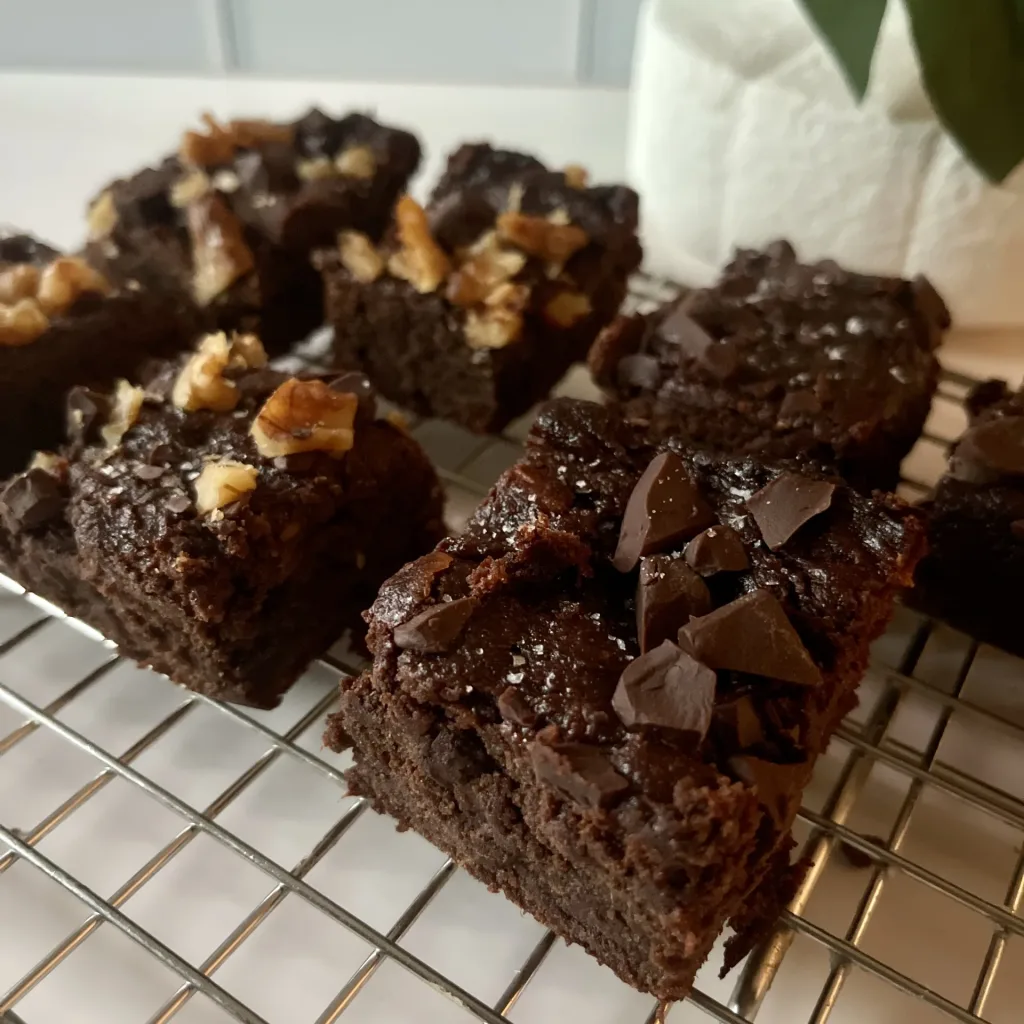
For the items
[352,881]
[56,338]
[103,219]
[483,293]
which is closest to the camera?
[352,881]

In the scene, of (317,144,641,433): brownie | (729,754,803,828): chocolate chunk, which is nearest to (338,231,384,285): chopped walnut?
(317,144,641,433): brownie

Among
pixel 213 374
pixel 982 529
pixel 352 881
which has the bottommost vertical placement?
pixel 352 881

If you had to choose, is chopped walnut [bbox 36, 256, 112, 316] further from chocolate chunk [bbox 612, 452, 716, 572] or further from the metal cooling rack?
chocolate chunk [bbox 612, 452, 716, 572]

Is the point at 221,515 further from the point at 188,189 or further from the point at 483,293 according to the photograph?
the point at 188,189

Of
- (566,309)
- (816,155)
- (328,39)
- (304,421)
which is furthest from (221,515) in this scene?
(328,39)

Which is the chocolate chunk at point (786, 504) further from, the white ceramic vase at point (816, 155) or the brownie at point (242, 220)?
the brownie at point (242, 220)

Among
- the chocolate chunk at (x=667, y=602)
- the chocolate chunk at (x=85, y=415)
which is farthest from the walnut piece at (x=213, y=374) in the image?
the chocolate chunk at (x=667, y=602)
